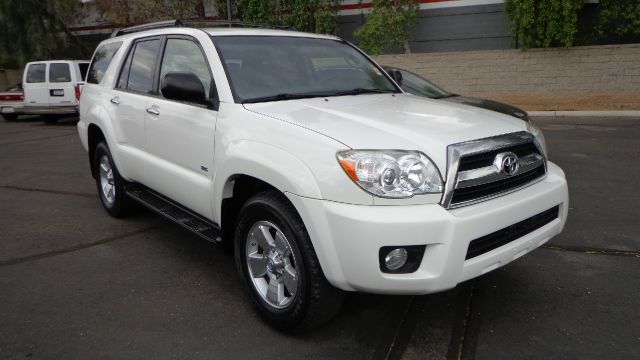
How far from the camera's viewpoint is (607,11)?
49.5 ft

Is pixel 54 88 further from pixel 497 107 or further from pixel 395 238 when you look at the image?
pixel 395 238

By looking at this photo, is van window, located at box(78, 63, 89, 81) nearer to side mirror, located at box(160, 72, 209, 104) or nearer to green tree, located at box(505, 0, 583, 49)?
green tree, located at box(505, 0, 583, 49)

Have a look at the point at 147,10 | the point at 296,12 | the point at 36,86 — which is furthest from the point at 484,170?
the point at 147,10

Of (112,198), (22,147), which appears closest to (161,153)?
(112,198)

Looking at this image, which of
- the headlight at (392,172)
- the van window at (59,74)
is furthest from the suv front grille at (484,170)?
the van window at (59,74)

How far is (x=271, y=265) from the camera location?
320 cm

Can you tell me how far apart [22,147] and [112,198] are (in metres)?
6.89

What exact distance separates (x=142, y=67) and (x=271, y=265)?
2.51 metres

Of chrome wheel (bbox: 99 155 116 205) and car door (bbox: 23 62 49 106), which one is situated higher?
car door (bbox: 23 62 49 106)

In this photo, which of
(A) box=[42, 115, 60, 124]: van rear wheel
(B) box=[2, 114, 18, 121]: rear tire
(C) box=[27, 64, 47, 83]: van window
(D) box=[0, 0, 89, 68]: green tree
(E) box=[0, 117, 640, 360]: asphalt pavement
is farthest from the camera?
(D) box=[0, 0, 89, 68]: green tree

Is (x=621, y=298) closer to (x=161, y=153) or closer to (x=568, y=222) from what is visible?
(x=568, y=222)

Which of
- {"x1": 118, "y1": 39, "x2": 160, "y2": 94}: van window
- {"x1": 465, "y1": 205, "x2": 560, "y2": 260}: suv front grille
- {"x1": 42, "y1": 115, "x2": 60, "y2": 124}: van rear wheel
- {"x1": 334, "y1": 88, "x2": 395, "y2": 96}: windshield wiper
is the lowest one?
{"x1": 465, "y1": 205, "x2": 560, "y2": 260}: suv front grille

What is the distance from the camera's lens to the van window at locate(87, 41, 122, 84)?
5424 mm

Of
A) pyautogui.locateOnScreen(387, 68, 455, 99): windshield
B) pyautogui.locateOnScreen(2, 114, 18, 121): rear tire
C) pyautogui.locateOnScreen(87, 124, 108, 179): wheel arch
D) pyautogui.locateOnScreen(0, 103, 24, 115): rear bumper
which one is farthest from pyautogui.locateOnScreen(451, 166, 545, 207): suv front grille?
pyautogui.locateOnScreen(2, 114, 18, 121): rear tire
